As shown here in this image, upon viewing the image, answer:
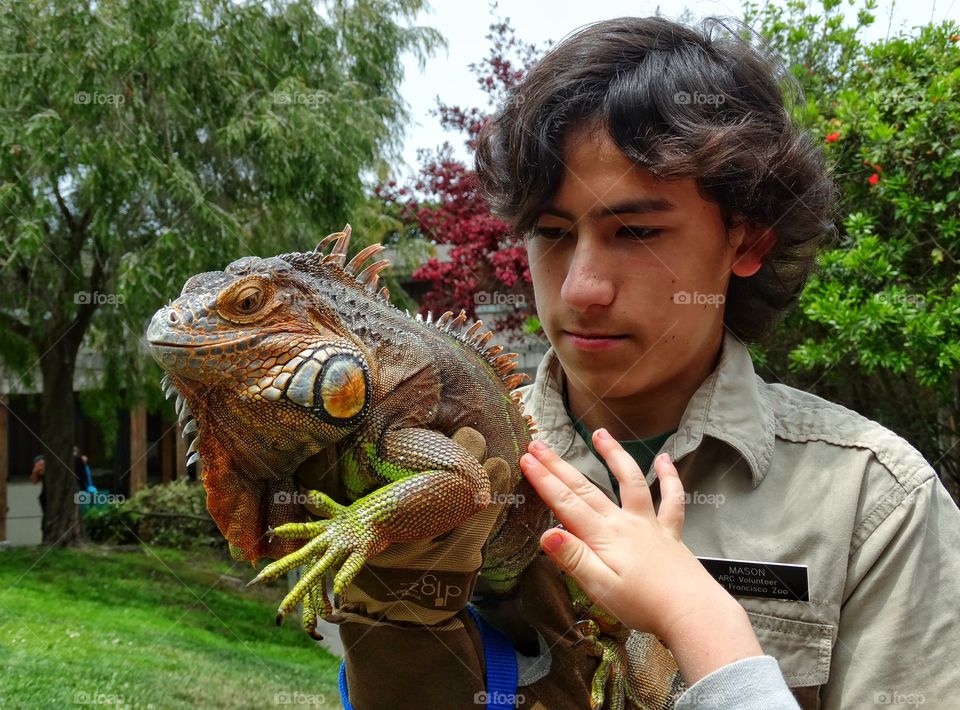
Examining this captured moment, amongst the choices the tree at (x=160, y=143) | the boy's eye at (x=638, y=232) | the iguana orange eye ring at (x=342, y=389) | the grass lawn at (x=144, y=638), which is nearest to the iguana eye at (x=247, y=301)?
the iguana orange eye ring at (x=342, y=389)

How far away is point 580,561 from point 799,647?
2.69ft

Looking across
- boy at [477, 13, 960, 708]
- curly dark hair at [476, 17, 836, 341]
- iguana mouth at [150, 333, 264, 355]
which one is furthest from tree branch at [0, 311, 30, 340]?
iguana mouth at [150, 333, 264, 355]

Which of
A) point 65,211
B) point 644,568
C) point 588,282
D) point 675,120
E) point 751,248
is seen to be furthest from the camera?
point 65,211

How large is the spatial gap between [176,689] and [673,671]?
6.48 meters

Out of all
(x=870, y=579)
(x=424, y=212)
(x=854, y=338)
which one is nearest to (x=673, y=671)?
(x=870, y=579)

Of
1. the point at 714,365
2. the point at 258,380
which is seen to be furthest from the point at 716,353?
the point at 258,380

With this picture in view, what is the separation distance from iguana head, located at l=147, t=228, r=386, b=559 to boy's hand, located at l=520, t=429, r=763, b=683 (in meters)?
0.45

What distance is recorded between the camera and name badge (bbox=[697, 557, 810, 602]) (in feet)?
6.84

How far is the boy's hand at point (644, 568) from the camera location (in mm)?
1583

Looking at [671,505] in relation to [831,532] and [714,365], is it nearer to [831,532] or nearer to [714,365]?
[831,532]

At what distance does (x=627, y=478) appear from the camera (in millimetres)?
1727

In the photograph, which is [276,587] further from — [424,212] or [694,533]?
[694,533]

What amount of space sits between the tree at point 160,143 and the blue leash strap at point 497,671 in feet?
24.7

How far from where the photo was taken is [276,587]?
12.4 metres
